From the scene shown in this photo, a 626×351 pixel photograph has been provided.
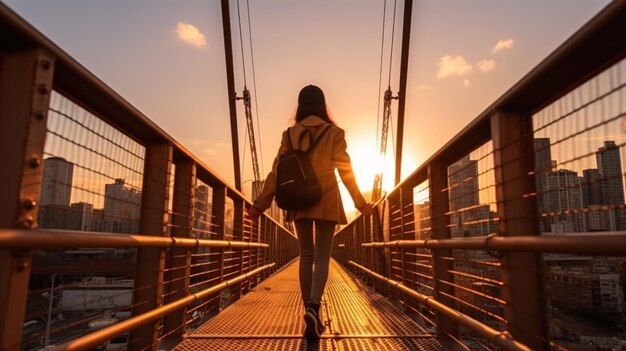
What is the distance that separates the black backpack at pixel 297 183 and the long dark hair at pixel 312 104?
385 millimetres

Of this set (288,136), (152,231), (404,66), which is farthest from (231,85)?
(152,231)

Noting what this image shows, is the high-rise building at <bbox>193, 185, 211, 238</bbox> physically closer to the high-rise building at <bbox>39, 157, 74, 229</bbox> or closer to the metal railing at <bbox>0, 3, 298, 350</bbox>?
the metal railing at <bbox>0, 3, 298, 350</bbox>

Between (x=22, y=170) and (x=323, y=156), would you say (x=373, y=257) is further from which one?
(x=22, y=170)

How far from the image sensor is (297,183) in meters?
2.94

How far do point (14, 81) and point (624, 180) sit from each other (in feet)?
5.51

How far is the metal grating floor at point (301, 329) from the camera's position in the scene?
9.44 feet

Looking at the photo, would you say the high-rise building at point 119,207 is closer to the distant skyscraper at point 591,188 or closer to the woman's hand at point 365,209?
the woman's hand at point 365,209

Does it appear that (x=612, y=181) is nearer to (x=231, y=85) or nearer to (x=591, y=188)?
(x=591, y=188)

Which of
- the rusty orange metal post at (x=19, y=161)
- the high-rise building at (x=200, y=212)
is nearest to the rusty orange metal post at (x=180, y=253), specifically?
the high-rise building at (x=200, y=212)

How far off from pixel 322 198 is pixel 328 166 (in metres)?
0.23

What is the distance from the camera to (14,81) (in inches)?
54.3

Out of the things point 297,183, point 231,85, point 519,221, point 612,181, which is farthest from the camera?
point 231,85

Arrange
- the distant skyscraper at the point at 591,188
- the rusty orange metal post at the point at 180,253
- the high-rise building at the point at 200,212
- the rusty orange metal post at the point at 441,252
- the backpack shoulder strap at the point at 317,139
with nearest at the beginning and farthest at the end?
1. the distant skyscraper at the point at 591,188
2. the rusty orange metal post at the point at 441,252
3. the rusty orange metal post at the point at 180,253
4. the backpack shoulder strap at the point at 317,139
5. the high-rise building at the point at 200,212

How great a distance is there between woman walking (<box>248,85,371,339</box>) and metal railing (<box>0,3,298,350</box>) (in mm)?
766
